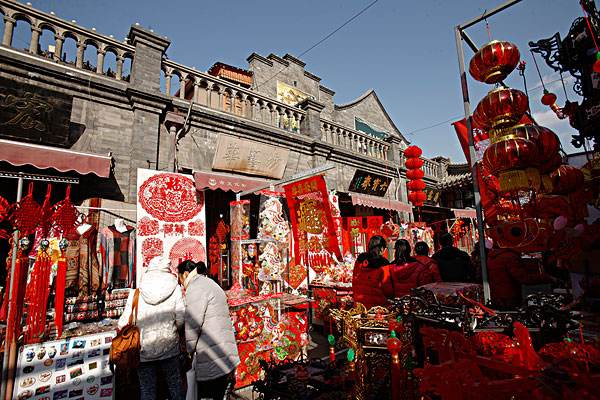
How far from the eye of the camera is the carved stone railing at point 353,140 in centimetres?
1020

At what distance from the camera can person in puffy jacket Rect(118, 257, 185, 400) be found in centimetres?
307

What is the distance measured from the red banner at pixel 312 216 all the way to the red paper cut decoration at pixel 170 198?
6.44 ft

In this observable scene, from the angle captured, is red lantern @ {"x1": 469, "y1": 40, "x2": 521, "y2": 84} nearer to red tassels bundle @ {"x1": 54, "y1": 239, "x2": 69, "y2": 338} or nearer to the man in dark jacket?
the man in dark jacket

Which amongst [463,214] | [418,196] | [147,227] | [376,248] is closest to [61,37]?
[147,227]

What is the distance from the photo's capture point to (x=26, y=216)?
350cm

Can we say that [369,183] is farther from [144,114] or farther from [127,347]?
[127,347]

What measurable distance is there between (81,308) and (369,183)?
9.15 m

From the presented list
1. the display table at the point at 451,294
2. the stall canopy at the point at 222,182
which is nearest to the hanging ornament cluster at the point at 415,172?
the stall canopy at the point at 222,182

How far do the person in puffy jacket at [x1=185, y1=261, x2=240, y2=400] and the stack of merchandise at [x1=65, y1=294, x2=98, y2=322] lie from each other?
2355 mm

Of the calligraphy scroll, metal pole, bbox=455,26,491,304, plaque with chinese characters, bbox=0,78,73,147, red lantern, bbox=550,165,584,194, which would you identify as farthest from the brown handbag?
red lantern, bbox=550,165,584,194

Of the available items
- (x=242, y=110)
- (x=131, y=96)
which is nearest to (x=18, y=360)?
(x=131, y=96)

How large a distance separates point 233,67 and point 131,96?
5.95 m

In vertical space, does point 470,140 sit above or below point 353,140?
below

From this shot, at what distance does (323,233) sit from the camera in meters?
5.21
